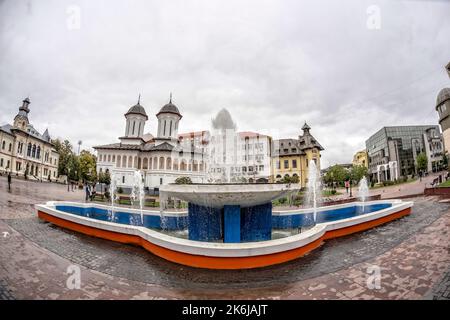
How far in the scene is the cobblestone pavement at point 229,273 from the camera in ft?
11.0

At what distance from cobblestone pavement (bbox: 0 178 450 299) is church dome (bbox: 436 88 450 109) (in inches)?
1382

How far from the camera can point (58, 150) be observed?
159 feet

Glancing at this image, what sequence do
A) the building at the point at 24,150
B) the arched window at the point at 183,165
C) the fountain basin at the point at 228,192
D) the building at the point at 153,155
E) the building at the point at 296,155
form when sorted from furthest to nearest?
the building at the point at 296,155, the arched window at the point at 183,165, the building at the point at 153,155, the building at the point at 24,150, the fountain basin at the point at 228,192

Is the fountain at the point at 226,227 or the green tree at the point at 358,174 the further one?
the green tree at the point at 358,174

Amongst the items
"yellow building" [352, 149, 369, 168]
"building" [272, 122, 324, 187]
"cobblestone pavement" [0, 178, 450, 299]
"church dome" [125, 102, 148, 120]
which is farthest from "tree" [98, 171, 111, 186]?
"yellow building" [352, 149, 369, 168]

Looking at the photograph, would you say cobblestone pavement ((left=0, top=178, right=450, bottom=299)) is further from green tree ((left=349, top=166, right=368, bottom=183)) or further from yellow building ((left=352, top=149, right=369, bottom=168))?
yellow building ((left=352, top=149, right=369, bottom=168))

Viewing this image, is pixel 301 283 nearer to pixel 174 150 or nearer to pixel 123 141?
pixel 174 150

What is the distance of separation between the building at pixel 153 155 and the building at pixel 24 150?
1326cm

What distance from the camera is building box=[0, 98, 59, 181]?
31.5m

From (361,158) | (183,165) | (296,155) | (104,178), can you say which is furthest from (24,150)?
(361,158)

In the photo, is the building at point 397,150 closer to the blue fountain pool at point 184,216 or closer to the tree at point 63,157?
the blue fountain pool at point 184,216

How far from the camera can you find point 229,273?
4.21 meters

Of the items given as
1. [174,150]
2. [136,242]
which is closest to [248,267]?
[136,242]

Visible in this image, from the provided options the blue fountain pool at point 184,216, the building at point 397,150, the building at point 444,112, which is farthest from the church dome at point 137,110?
the building at point 397,150
